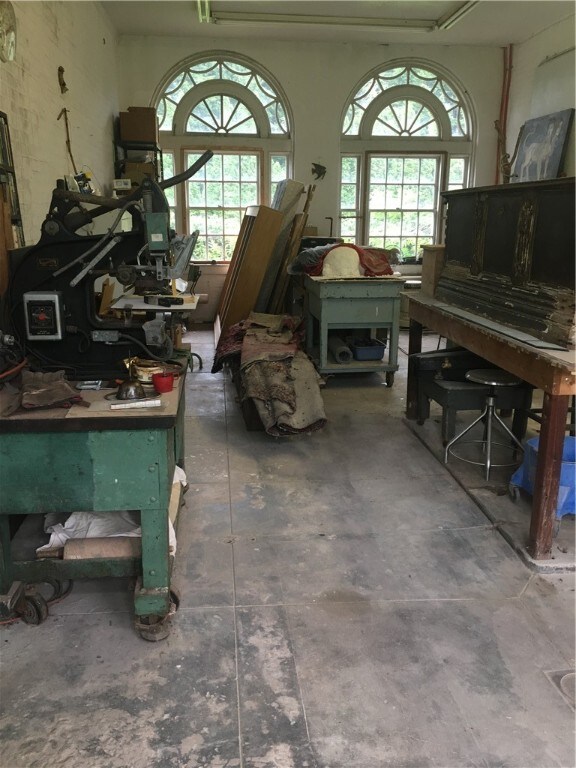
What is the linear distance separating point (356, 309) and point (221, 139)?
3.71 meters

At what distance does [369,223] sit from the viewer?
7914 mm

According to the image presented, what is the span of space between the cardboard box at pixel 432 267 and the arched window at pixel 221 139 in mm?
3873

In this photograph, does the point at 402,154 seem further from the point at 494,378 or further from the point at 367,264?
the point at 494,378

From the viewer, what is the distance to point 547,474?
2.50 meters

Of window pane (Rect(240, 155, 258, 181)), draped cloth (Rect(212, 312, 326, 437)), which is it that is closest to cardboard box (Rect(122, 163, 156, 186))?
window pane (Rect(240, 155, 258, 181))

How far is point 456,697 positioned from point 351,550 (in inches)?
34.7

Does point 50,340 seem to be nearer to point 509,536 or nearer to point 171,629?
point 171,629

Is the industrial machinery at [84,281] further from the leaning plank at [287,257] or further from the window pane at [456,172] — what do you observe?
the window pane at [456,172]

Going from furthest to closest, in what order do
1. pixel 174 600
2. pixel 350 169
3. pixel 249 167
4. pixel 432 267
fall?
1. pixel 350 169
2. pixel 249 167
3. pixel 432 267
4. pixel 174 600

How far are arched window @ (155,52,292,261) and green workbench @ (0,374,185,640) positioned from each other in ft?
19.8

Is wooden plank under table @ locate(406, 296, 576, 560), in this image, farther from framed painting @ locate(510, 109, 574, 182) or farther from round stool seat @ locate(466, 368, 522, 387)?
framed painting @ locate(510, 109, 574, 182)

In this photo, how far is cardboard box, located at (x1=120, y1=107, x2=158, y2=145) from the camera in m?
6.34

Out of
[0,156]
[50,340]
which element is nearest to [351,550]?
[50,340]

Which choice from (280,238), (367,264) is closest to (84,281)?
(367,264)
